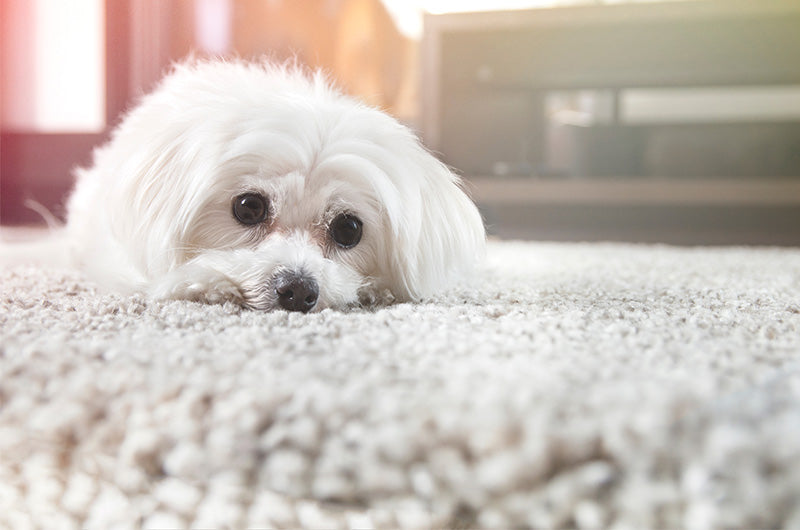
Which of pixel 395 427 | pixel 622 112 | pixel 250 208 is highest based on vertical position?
pixel 622 112

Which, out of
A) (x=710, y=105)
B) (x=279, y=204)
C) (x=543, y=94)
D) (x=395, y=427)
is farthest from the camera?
(x=543, y=94)

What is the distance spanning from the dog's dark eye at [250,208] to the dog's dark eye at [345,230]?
10 cm

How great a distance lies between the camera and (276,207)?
3.24 feet

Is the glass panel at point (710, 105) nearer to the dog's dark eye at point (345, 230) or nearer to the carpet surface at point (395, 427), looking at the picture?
the dog's dark eye at point (345, 230)

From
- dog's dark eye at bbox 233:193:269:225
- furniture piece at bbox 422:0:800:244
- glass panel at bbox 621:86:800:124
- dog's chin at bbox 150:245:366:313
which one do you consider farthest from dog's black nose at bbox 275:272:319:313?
glass panel at bbox 621:86:800:124

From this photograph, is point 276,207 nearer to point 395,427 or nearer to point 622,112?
point 395,427

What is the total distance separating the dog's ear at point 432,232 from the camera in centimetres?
102

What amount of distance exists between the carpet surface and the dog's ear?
1.25ft

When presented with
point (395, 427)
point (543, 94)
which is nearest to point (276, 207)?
point (395, 427)

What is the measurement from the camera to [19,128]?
11.2 feet

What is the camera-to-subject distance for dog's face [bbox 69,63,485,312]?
92cm

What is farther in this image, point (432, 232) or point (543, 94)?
point (543, 94)

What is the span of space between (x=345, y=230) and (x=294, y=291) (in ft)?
0.63

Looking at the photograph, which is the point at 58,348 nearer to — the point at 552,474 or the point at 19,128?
the point at 552,474
